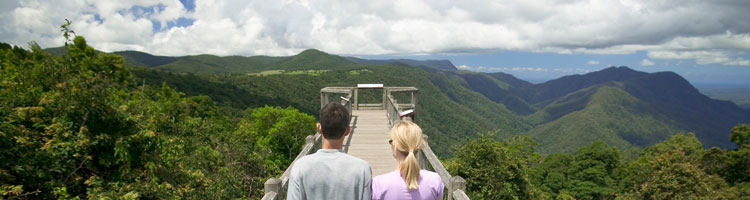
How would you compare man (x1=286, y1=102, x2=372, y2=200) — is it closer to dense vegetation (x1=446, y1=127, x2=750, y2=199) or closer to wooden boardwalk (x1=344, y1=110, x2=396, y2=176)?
wooden boardwalk (x1=344, y1=110, x2=396, y2=176)

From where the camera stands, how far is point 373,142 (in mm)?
8844

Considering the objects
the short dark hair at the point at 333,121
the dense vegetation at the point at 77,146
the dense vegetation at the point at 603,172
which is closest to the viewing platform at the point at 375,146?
the short dark hair at the point at 333,121

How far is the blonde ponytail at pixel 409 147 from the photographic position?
2391mm

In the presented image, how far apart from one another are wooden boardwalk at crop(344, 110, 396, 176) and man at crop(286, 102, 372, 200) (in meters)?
4.57

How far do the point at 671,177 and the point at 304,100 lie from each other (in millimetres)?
87473

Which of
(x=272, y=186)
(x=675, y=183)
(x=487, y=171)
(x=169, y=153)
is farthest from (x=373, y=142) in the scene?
(x=675, y=183)

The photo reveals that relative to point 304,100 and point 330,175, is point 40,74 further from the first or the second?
point 304,100

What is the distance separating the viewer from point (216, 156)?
12.6 meters

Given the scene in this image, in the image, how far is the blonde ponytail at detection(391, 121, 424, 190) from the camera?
94.1 inches

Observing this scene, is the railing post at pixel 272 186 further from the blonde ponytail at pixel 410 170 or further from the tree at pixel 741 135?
the tree at pixel 741 135

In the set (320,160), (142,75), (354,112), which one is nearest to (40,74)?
(354,112)

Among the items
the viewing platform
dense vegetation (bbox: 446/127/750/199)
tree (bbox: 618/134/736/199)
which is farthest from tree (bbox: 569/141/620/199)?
the viewing platform

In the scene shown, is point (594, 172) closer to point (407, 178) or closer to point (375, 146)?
point (375, 146)

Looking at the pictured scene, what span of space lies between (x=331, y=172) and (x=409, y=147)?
1.86 feet
